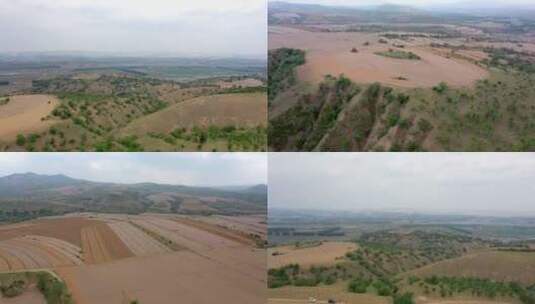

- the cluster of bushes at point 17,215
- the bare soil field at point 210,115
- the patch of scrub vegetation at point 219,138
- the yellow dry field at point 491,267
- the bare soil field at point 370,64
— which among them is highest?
the bare soil field at point 370,64

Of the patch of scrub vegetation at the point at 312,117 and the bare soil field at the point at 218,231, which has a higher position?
the patch of scrub vegetation at the point at 312,117

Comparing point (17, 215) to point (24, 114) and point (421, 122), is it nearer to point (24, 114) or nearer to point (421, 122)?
point (24, 114)

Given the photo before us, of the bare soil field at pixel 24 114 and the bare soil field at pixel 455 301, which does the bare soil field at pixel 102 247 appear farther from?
the bare soil field at pixel 455 301

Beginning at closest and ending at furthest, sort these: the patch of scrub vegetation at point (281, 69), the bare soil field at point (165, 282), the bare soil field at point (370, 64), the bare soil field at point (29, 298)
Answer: the bare soil field at point (29, 298) < the bare soil field at point (165, 282) < the patch of scrub vegetation at point (281, 69) < the bare soil field at point (370, 64)

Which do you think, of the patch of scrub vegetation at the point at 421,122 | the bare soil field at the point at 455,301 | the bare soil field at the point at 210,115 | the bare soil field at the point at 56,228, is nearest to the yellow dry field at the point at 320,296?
the bare soil field at the point at 455,301

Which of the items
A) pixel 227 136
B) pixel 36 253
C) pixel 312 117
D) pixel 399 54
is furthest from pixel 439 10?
pixel 36 253

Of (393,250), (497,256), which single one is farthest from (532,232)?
(393,250)
